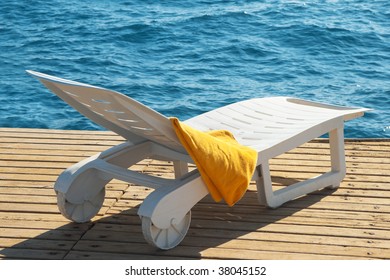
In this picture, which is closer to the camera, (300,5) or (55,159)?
(55,159)

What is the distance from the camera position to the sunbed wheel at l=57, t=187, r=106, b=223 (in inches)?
148

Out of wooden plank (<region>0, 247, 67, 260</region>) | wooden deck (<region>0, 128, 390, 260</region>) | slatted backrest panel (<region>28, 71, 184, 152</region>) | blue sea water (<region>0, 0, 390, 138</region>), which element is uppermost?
slatted backrest panel (<region>28, 71, 184, 152</region>)

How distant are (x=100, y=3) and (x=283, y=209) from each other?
8909 millimetres

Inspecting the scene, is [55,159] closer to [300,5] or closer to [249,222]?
[249,222]

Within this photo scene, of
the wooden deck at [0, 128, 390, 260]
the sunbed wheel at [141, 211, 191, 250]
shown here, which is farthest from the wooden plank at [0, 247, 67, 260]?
the sunbed wheel at [141, 211, 191, 250]

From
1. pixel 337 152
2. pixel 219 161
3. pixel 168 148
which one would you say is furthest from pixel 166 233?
pixel 337 152

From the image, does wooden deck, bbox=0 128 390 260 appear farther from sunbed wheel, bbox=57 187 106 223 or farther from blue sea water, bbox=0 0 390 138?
blue sea water, bbox=0 0 390 138

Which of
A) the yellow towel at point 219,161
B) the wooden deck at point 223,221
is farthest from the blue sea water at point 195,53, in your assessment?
the yellow towel at point 219,161

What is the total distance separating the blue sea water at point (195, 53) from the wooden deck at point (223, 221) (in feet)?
10.3

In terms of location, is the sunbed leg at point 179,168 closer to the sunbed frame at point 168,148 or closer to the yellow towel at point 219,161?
the sunbed frame at point 168,148

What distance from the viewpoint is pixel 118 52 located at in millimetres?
10055

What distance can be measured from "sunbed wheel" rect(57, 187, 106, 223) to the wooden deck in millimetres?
44
